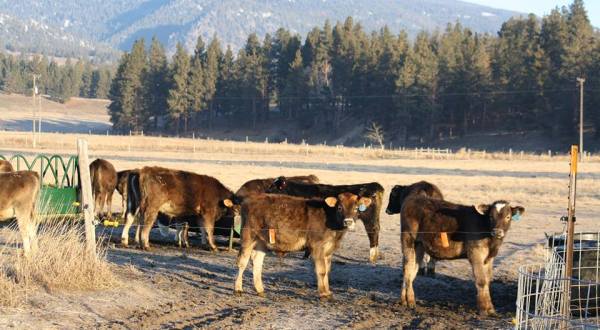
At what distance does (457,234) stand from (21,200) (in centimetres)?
823

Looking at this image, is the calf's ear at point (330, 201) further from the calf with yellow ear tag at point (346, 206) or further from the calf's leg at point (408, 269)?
the calf's leg at point (408, 269)

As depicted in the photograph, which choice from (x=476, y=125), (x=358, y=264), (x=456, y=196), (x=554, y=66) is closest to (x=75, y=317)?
(x=358, y=264)

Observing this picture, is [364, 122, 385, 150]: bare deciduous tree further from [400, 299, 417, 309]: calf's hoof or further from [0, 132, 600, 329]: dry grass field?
[400, 299, 417, 309]: calf's hoof

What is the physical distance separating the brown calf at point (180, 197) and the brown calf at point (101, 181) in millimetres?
4384

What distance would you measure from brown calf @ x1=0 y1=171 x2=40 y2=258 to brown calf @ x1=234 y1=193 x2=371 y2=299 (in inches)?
169

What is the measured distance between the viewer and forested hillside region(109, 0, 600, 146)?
8981 centimetres

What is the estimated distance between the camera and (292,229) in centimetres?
1412

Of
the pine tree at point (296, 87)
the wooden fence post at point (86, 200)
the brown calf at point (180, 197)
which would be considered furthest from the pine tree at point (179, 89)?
the wooden fence post at point (86, 200)

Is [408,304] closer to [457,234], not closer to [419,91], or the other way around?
[457,234]

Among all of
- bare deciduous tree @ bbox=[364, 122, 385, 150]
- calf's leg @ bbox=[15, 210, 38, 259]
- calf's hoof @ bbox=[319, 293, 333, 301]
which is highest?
bare deciduous tree @ bbox=[364, 122, 385, 150]

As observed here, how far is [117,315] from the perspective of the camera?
12.1 meters

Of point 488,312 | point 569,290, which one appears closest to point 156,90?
point 488,312

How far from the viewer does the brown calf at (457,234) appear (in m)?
13.2

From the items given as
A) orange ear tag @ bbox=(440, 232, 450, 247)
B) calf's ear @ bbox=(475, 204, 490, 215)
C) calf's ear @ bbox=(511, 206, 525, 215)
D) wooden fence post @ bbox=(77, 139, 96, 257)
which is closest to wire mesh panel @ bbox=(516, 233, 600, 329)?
calf's ear @ bbox=(511, 206, 525, 215)
